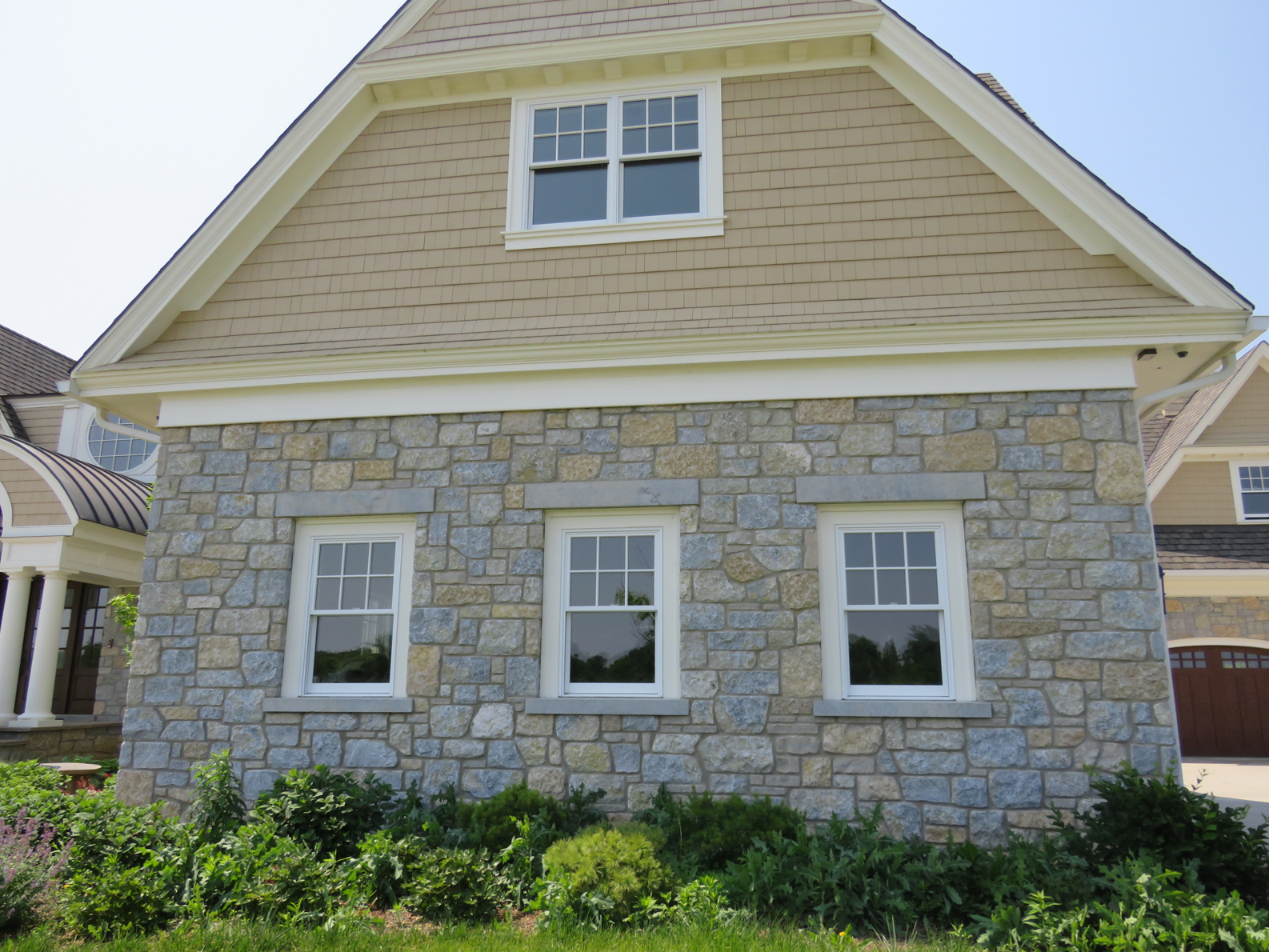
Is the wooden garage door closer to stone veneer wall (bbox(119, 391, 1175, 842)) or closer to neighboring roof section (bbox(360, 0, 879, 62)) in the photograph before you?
stone veneer wall (bbox(119, 391, 1175, 842))

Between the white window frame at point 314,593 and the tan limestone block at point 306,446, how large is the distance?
60cm

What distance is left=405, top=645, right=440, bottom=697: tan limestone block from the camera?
296 inches

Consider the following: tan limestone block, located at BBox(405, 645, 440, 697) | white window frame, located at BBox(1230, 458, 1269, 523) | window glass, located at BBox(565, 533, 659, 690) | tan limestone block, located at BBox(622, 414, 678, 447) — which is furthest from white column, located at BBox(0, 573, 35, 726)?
white window frame, located at BBox(1230, 458, 1269, 523)

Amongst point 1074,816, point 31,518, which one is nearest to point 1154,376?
point 1074,816

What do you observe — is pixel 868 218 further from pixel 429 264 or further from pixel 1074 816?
pixel 1074 816

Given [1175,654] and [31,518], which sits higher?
[31,518]

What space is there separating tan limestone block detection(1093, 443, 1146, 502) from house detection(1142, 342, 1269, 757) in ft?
36.5

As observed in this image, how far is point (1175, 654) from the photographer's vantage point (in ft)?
57.2

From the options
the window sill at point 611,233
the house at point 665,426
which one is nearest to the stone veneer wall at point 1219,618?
the house at point 665,426

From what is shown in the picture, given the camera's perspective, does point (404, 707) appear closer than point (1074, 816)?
No

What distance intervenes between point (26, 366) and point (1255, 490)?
1038 inches

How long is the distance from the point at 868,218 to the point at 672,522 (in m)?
3.25

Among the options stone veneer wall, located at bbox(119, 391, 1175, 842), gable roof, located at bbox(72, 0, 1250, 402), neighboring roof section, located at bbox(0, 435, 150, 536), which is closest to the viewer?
stone veneer wall, located at bbox(119, 391, 1175, 842)

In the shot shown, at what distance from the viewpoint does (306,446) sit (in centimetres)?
818
